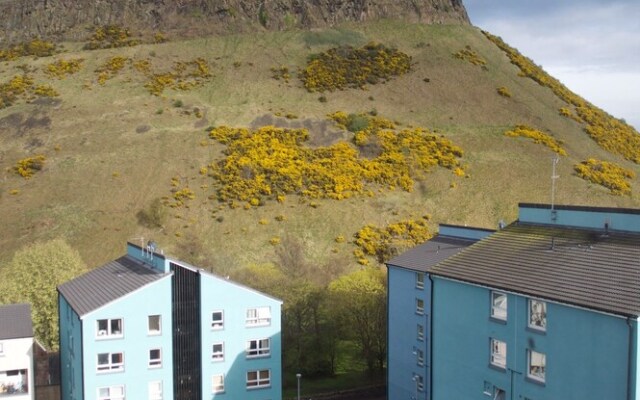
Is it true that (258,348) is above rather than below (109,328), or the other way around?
below

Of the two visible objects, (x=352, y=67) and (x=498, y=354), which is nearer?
(x=498, y=354)

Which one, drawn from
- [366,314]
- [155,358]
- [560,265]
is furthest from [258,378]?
[560,265]

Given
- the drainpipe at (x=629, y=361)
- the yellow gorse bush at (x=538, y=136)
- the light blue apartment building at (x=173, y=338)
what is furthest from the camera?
the yellow gorse bush at (x=538, y=136)

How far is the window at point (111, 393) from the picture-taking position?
99.8ft

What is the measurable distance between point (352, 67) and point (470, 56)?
1933 cm

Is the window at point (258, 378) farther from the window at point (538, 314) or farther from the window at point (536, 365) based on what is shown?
the window at point (538, 314)

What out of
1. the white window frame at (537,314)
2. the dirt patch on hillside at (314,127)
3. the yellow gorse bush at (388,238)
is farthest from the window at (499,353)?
the dirt patch on hillside at (314,127)

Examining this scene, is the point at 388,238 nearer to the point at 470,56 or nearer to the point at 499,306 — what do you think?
the point at 499,306

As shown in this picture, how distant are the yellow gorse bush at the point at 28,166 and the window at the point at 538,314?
214 ft

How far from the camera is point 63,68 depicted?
10000 cm

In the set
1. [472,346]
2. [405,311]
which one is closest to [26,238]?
[405,311]

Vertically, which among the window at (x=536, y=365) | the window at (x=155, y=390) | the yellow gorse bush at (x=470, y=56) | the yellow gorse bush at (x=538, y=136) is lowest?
the window at (x=155, y=390)

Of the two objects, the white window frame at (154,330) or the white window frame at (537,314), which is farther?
the white window frame at (154,330)

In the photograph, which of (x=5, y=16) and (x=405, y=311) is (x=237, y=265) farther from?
(x=5, y=16)
